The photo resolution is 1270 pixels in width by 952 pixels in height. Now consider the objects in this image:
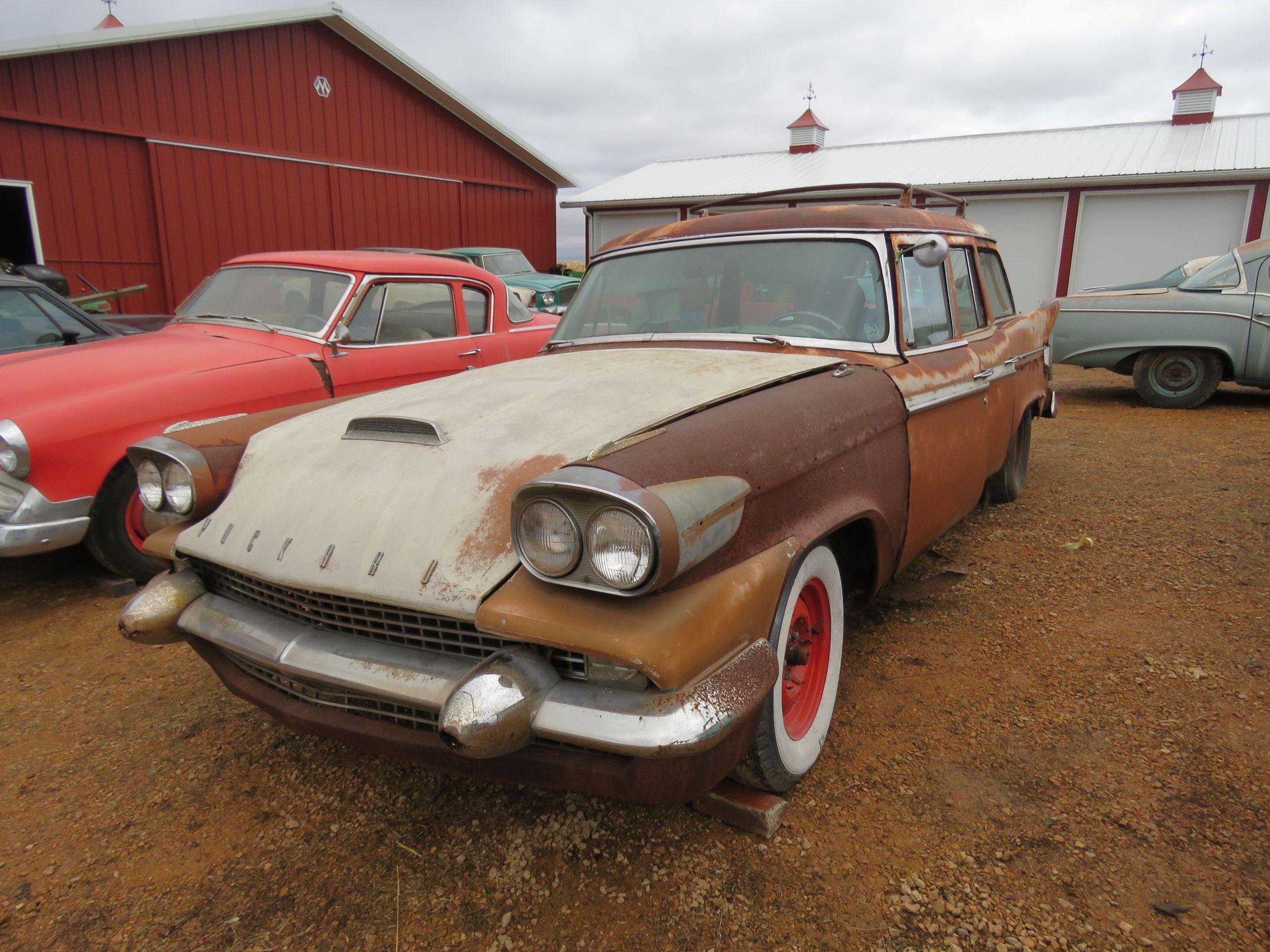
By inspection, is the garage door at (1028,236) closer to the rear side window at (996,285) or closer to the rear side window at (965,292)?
the rear side window at (996,285)

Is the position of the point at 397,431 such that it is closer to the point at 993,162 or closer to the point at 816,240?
the point at 816,240

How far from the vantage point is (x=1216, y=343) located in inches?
297

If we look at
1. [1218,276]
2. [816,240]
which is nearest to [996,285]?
[816,240]

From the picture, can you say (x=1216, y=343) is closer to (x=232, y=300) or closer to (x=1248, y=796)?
(x=1248, y=796)

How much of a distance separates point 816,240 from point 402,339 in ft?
9.24

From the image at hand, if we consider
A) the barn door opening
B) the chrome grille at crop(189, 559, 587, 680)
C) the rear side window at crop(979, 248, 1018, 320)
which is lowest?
the chrome grille at crop(189, 559, 587, 680)

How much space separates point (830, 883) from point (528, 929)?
701 millimetres

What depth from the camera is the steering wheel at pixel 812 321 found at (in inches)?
113

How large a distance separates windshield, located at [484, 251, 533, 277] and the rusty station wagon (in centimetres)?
1011

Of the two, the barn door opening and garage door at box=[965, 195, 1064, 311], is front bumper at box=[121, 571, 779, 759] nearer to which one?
the barn door opening

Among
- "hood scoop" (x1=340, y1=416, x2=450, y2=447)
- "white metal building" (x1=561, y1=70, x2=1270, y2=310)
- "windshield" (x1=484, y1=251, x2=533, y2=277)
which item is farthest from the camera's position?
"white metal building" (x1=561, y1=70, x2=1270, y2=310)

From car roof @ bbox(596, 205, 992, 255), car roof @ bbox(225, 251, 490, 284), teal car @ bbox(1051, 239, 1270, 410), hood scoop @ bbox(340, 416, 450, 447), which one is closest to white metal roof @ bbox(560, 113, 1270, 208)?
teal car @ bbox(1051, 239, 1270, 410)

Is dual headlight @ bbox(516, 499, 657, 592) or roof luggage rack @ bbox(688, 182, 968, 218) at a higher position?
roof luggage rack @ bbox(688, 182, 968, 218)

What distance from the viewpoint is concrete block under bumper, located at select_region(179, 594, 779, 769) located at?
155cm
